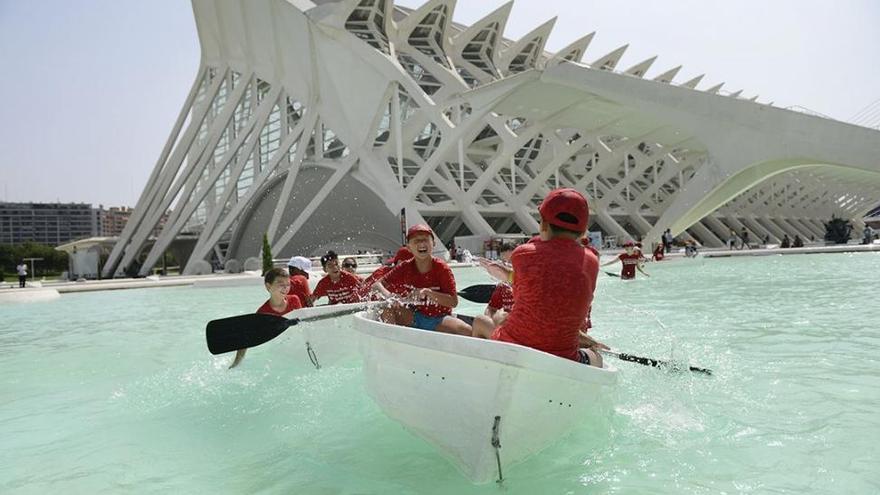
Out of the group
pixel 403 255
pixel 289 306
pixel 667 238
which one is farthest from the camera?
pixel 667 238

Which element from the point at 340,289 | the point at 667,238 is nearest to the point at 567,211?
the point at 340,289

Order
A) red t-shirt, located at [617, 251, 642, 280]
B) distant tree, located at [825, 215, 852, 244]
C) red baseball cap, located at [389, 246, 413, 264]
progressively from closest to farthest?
red baseball cap, located at [389, 246, 413, 264] < red t-shirt, located at [617, 251, 642, 280] < distant tree, located at [825, 215, 852, 244]

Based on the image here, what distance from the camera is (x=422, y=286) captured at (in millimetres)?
4918

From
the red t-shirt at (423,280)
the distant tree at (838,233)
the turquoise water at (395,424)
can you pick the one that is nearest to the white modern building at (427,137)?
the distant tree at (838,233)

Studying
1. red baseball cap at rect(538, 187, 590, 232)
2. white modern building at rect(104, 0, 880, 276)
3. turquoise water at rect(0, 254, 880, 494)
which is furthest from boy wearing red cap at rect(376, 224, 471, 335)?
white modern building at rect(104, 0, 880, 276)

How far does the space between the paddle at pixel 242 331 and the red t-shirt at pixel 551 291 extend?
8.43ft

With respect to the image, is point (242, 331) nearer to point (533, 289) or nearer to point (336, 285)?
point (336, 285)

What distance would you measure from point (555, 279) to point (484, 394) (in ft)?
2.15

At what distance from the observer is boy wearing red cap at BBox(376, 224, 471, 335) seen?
4723 mm

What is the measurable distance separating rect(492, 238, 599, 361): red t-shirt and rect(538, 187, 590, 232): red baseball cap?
0.09 metres

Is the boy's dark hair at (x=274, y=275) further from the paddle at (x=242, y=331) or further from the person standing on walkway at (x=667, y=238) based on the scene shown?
the person standing on walkway at (x=667, y=238)

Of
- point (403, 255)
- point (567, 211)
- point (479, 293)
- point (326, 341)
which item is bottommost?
point (326, 341)

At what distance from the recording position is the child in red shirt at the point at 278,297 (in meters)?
6.39

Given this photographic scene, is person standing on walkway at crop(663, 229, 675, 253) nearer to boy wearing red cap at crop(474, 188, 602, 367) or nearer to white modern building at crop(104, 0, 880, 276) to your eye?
white modern building at crop(104, 0, 880, 276)
